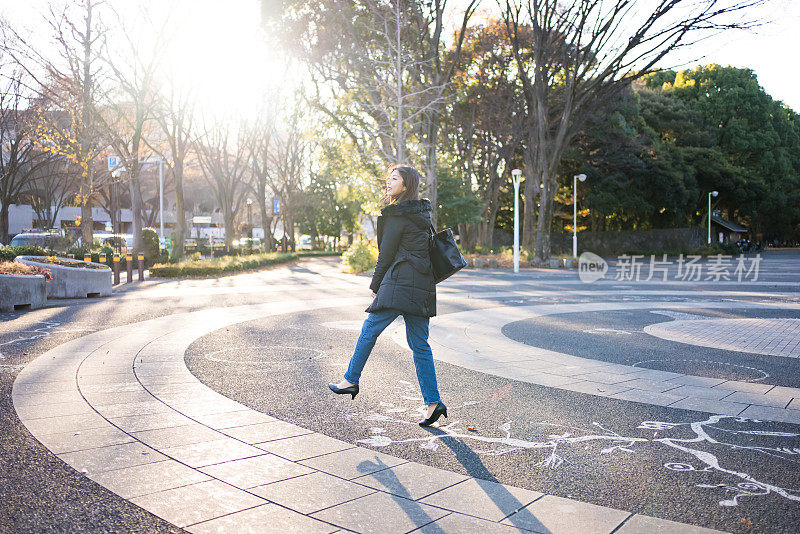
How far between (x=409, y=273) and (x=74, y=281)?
1187cm

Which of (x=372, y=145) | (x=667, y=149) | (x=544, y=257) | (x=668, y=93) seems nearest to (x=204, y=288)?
(x=372, y=145)

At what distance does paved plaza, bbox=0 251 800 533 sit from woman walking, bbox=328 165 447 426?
414 mm

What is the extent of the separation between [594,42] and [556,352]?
1854cm

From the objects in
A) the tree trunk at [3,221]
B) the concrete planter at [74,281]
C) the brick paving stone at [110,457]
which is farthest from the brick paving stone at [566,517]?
the tree trunk at [3,221]

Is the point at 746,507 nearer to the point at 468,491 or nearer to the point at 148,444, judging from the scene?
the point at 468,491

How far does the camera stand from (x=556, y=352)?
7.26 metres

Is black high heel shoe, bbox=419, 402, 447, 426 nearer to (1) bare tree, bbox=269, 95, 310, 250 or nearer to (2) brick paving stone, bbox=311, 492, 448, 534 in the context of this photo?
(2) brick paving stone, bbox=311, 492, 448, 534

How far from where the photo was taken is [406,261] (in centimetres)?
438

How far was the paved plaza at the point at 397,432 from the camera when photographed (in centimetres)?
288

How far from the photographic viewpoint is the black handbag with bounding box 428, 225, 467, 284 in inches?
175

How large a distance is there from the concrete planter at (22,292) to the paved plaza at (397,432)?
8.86ft

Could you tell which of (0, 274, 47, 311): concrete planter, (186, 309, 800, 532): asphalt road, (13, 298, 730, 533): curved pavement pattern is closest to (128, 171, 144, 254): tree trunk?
(0, 274, 47, 311): concrete planter

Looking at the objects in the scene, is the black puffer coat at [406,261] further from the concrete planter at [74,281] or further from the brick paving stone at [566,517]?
the concrete planter at [74,281]

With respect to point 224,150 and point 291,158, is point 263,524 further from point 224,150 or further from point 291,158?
point 291,158
